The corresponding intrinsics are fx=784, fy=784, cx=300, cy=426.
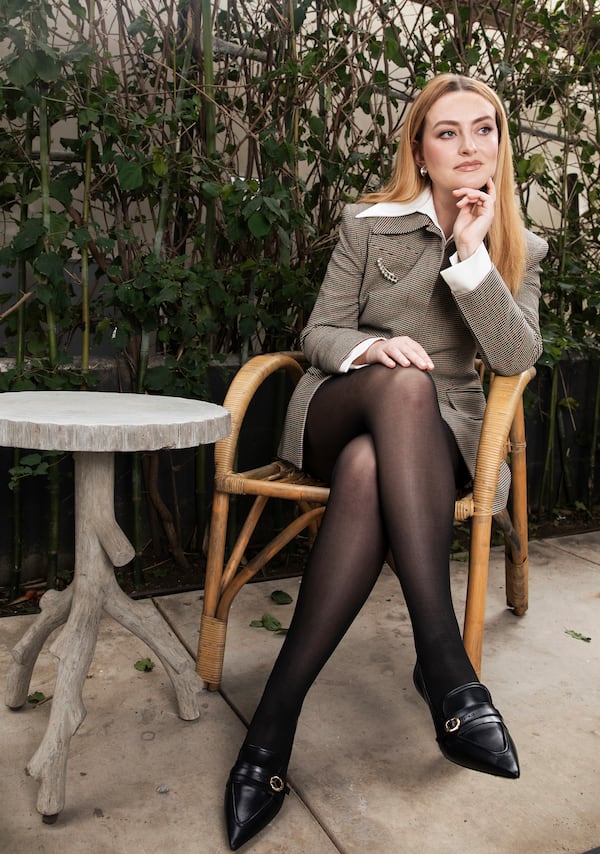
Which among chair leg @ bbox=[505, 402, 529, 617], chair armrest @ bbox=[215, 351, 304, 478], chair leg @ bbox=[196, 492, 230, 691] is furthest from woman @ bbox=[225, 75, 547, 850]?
chair leg @ bbox=[505, 402, 529, 617]

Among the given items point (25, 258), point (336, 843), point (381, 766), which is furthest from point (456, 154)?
point (336, 843)

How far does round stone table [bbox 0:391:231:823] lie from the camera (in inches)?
47.4

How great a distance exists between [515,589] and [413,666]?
1.47 ft

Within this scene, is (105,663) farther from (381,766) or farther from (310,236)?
(310,236)

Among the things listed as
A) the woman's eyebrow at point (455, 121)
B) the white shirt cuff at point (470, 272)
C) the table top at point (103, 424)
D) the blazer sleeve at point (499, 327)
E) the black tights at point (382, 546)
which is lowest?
the black tights at point (382, 546)

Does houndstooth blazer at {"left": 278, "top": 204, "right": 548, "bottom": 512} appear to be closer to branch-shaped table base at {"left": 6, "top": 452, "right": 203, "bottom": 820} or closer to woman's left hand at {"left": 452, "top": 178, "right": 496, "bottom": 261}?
woman's left hand at {"left": 452, "top": 178, "right": 496, "bottom": 261}

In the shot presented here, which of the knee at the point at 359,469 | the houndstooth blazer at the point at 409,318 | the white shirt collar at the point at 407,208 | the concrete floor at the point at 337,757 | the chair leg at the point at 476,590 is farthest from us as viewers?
the white shirt collar at the point at 407,208

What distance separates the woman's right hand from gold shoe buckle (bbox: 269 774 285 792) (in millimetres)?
770

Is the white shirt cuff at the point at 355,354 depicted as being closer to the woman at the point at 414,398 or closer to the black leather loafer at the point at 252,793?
the woman at the point at 414,398

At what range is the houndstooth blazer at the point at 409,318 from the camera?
1.67 meters

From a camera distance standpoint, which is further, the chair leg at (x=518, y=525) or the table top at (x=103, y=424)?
the chair leg at (x=518, y=525)

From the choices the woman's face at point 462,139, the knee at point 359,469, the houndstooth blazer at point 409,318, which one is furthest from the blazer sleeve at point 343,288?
the knee at point 359,469

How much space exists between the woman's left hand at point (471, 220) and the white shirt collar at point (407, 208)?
4.8 inches

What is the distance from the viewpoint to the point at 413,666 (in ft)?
6.25
